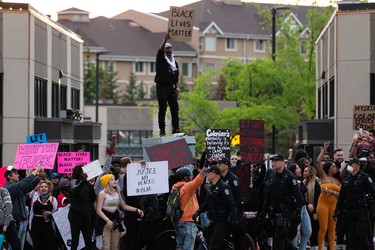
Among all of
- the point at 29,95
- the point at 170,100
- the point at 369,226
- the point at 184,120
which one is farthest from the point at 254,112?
the point at 369,226

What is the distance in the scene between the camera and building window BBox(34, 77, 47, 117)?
4003 cm

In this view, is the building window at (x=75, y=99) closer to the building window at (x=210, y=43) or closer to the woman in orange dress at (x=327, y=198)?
the woman in orange dress at (x=327, y=198)

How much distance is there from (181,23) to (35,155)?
4800 mm

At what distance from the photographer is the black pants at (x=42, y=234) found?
65.5 feet

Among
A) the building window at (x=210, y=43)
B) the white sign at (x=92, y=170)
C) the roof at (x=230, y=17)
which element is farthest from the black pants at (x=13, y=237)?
the building window at (x=210, y=43)

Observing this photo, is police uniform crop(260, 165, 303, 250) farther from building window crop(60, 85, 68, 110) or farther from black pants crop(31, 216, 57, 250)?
building window crop(60, 85, 68, 110)

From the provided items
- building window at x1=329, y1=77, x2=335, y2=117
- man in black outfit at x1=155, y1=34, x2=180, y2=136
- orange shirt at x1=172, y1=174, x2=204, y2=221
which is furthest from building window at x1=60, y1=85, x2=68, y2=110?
orange shirt at x1=172, y1=174, x2=204, y2=221

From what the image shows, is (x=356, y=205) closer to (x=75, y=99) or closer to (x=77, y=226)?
(x=77, y=226)

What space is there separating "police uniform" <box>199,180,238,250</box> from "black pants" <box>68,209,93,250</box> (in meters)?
2.57

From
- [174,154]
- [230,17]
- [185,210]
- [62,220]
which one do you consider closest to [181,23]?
[174,154]

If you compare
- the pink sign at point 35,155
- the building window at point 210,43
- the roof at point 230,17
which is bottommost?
the pink sign at point 35,155

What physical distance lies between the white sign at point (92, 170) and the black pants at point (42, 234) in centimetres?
150

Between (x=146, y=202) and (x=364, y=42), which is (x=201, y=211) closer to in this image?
(x=146, y=202)

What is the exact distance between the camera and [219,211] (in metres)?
17.5
